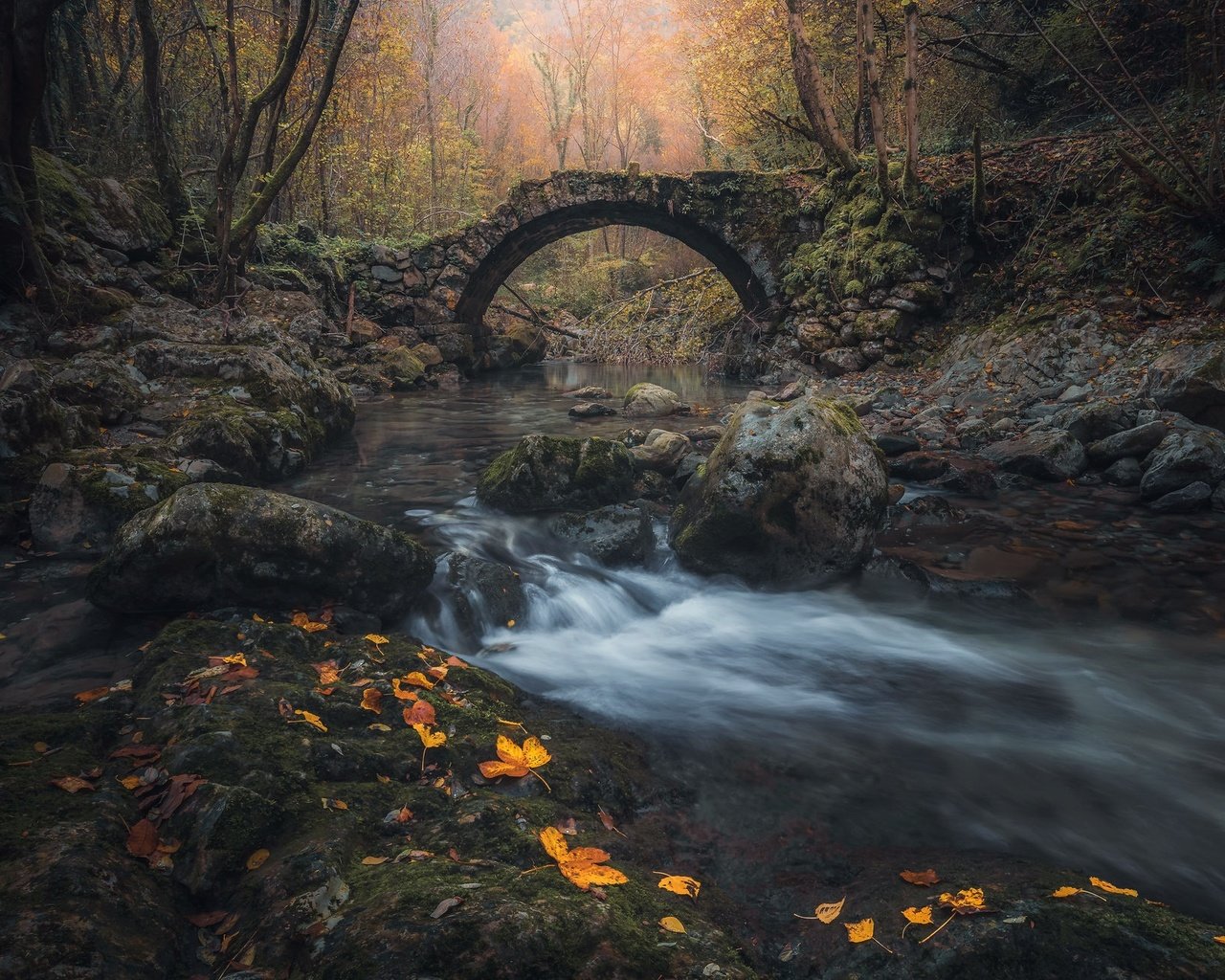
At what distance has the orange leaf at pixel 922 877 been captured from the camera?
2125 mm

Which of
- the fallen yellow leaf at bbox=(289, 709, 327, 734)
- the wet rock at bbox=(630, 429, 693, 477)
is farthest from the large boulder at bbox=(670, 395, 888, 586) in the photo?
the fallen yellow leaf at bbox=(289, 709, 327, 734)

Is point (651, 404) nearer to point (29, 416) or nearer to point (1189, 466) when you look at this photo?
point (1189, 466)

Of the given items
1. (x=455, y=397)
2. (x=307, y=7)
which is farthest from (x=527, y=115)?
(x=307, y=7)

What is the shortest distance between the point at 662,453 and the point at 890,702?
3.96 metres

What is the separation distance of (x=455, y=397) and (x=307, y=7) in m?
7.08

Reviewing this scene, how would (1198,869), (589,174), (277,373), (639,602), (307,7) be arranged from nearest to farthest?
(1198,869) → (639,602) → (277,373) → (307,7) → (589,174)

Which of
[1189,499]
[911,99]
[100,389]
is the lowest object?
[1189,499]

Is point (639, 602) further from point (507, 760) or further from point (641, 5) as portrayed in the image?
point (641, 5)

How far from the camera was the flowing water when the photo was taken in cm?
268

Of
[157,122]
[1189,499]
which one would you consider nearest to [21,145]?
[157,122]

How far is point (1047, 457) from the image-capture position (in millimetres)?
7008

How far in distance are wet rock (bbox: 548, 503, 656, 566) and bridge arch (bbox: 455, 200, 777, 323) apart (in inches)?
432

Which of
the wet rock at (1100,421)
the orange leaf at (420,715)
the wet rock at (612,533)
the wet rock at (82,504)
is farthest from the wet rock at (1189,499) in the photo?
the wet rock at (82,504)

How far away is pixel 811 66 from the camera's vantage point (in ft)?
44.3
